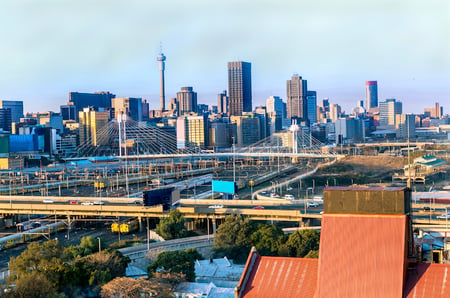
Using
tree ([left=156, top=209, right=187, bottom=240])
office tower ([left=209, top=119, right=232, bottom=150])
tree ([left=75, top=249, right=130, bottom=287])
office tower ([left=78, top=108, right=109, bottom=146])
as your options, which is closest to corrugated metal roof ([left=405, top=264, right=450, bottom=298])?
tree ([left=75, top=249, right=130, bottom=287])

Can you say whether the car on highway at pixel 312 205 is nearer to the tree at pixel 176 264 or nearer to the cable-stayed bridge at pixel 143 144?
the tree at pixel 176 264

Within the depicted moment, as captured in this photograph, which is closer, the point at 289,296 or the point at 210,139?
the point at 289,296

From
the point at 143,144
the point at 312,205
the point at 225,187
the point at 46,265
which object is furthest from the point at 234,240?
the point at 143,144

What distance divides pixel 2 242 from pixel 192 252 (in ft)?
50.2

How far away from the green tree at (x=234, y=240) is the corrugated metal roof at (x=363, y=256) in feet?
53.7

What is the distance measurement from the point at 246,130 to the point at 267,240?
14785cm

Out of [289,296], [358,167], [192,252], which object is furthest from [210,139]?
[289,296]

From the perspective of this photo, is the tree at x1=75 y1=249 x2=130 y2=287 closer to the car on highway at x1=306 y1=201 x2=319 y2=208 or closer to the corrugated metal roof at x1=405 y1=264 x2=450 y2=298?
the corrugated metal roof at x1=405 y1=264 x2=450 y2=298

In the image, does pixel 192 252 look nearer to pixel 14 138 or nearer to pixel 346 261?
pixel 346 261

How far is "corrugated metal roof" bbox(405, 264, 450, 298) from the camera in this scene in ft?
48.2

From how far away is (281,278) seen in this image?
637 inches

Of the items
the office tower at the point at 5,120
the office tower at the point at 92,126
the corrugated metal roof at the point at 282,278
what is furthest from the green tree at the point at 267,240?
the office tower at the point at 5,120

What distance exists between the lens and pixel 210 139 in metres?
171

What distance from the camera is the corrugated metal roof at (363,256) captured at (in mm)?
14953
